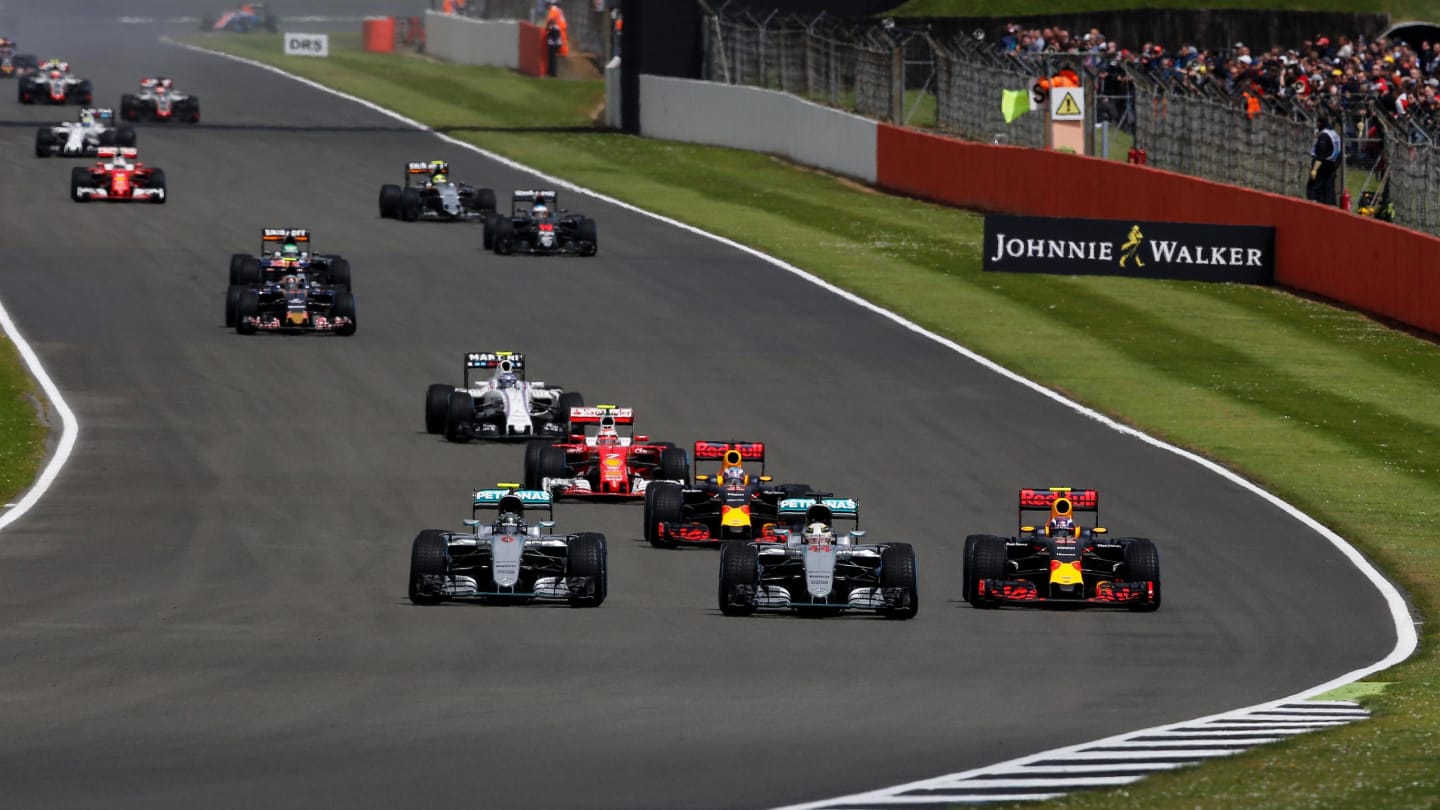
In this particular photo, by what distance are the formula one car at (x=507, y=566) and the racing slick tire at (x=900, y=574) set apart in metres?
2.42

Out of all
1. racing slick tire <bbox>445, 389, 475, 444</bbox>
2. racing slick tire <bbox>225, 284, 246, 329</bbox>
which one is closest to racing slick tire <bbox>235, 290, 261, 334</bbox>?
racing slick tire <bbox>225, 284, 246, 329</bbox>

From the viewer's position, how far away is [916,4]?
79688 mm

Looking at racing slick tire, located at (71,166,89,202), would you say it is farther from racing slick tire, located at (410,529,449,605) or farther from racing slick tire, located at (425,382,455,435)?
racing slick tire, located at (410,529,449,605)

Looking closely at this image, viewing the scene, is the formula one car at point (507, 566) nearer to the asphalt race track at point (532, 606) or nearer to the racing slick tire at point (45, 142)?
the asphalt race track at point (532, 606)

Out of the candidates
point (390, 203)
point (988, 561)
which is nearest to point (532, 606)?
point (988, 561)

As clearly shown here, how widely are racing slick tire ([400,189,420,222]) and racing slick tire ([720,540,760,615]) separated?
32.5m

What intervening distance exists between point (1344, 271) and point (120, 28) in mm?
103786

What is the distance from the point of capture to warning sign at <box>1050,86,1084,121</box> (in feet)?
173

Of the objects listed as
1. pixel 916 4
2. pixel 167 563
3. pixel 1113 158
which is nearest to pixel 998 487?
pixel 167 563

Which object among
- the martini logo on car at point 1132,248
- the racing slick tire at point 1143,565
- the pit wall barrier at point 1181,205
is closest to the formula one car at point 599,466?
the racing slick tire at point 1143,565

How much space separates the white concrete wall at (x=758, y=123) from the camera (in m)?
63.1

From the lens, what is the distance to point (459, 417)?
103ft

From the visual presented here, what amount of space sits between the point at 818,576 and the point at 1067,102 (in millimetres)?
32449

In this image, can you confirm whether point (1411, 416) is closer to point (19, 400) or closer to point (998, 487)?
point (998, 487)
